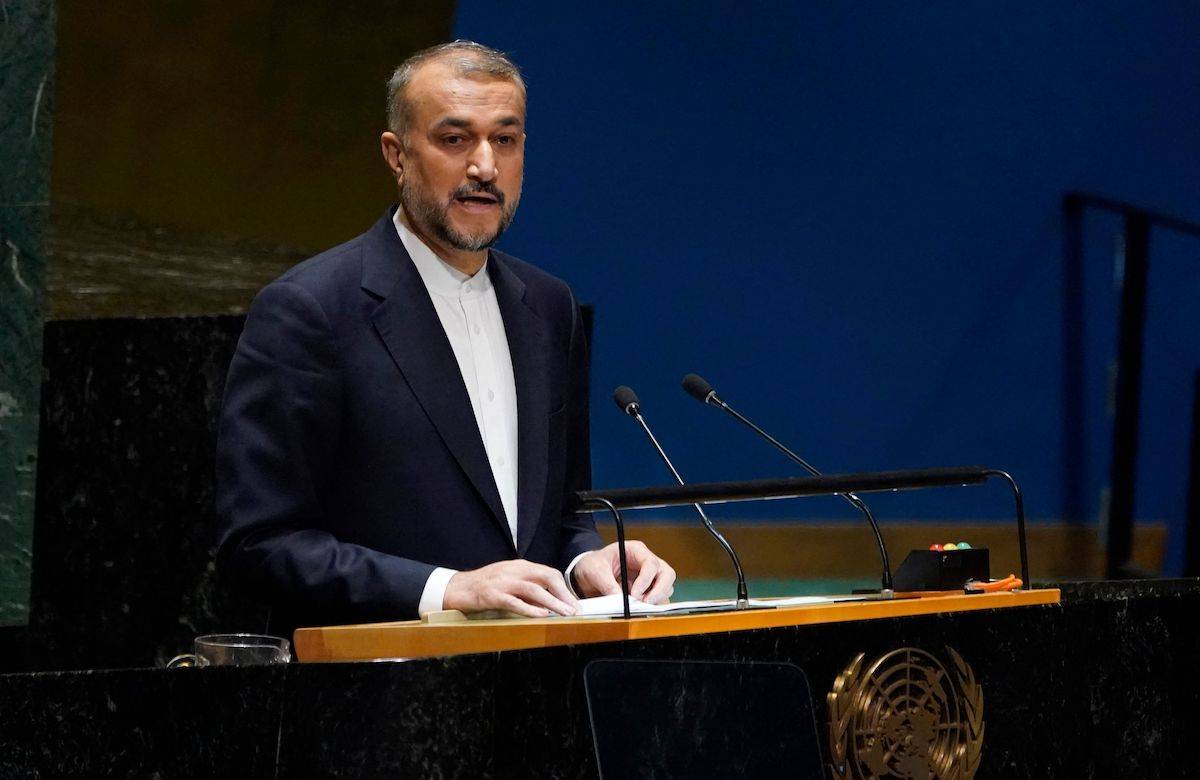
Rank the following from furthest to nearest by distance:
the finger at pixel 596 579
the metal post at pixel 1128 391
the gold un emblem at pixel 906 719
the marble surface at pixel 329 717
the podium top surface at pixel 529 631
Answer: the metal post at pixel 1128 391, the finger at pixel 596 579, the gold un emblem at pixel 906 719, the podium top surface at pixel 529 631, the marble surface at pixel 329 717

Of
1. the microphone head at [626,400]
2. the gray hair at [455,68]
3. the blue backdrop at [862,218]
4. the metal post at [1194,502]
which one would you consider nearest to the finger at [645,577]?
the microphone head at [626,400]

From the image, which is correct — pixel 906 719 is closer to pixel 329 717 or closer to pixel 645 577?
pixel 645 577

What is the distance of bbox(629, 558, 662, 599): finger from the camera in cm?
192

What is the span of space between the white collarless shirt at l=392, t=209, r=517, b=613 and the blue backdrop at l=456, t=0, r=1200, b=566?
1778 millimetres

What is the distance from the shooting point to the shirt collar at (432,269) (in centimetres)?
234

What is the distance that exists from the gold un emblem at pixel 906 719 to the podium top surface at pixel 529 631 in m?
0.06

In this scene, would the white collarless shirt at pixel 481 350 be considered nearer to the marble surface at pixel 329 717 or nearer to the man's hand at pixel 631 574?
the man's hand at pixel 631 574

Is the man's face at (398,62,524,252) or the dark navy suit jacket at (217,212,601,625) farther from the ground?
the man's face at (398,62,524,252)

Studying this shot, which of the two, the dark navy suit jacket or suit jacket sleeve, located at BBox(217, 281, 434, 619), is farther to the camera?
the dark navy suit jacket

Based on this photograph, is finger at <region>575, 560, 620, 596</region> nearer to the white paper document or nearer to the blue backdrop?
the white paper document

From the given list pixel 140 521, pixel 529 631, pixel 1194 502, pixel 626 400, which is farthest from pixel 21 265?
pixel 1194 502

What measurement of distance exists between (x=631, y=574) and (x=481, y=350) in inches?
18.4

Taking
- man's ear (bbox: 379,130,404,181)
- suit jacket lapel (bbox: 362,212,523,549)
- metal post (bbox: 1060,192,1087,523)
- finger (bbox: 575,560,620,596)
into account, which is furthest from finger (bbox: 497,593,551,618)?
metal post (bbox: 1060,192,1087,523)

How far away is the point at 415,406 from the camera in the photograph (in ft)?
7.18
